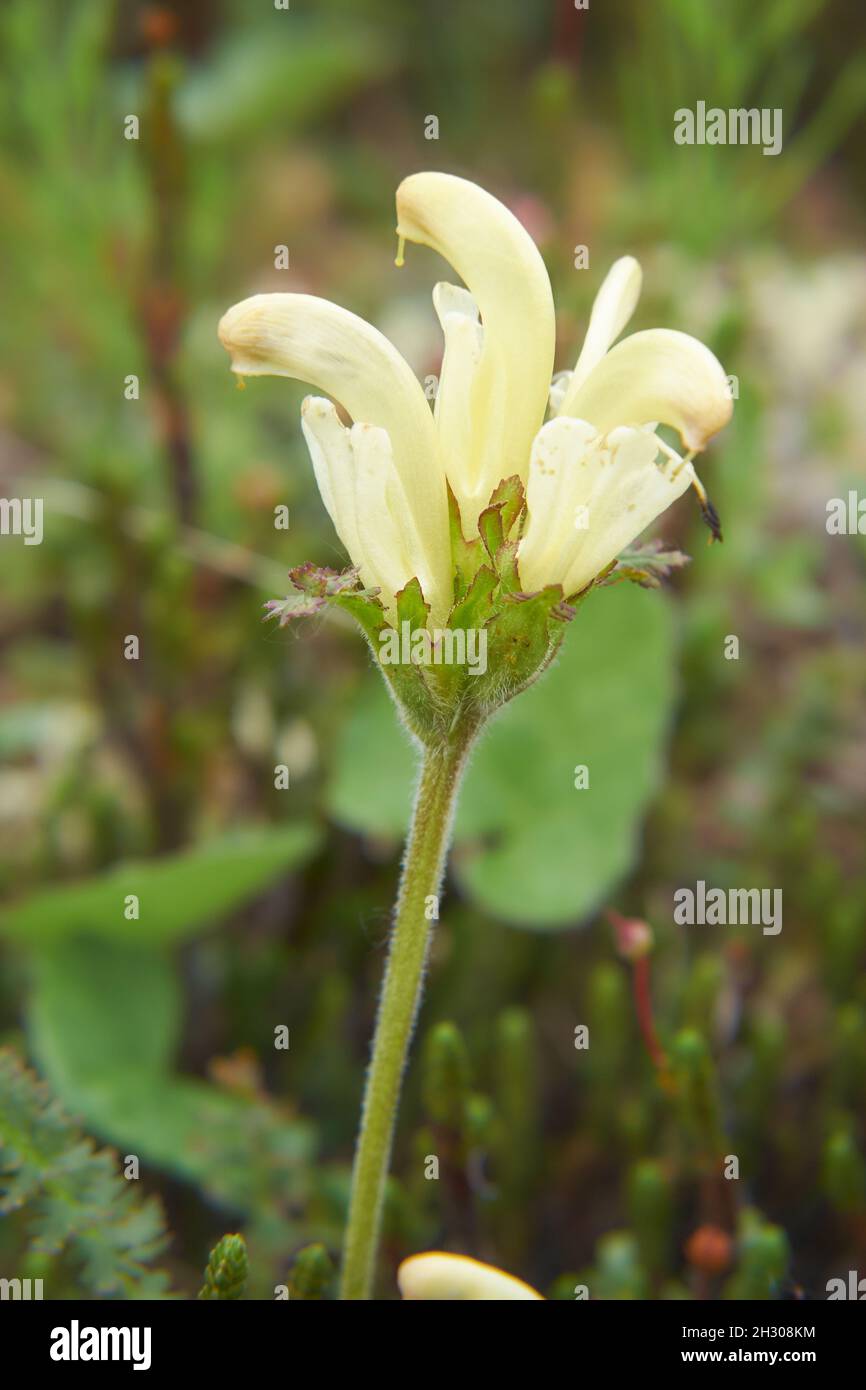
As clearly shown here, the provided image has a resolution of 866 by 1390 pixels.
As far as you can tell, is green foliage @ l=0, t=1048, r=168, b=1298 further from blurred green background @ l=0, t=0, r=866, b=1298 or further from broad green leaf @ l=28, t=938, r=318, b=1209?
broad green leaf @ l=28, t=938, r=318, b=1209

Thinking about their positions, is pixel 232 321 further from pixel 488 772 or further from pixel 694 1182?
pixel 694 1182

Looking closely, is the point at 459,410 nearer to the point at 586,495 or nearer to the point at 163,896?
the point at 586,495

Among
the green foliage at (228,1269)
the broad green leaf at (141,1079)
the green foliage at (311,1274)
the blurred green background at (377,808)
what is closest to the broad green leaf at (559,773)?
the blurred green background at (377,808)

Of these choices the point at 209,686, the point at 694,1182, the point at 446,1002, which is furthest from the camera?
the point at 209,686

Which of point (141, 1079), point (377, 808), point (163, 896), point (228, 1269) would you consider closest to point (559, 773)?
point (377, 808)

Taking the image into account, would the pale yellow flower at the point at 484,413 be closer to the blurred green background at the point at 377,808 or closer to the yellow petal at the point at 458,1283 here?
the blurred green background at the point at 377,808

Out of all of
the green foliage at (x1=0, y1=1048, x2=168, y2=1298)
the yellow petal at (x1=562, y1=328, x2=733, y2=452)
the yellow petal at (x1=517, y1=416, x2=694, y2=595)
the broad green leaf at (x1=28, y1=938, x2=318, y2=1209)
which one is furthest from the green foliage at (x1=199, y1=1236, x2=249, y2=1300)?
the yellow petal at (x1=562, y1=328, x2=733, y2=452)

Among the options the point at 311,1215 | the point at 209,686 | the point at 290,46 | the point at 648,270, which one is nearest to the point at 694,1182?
the point at 311,1215
